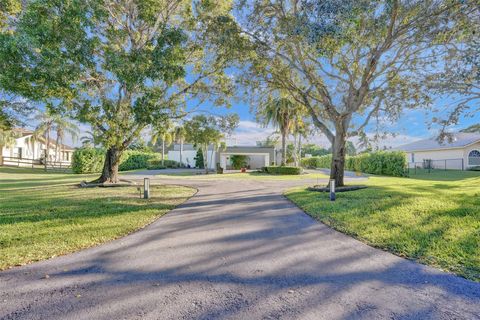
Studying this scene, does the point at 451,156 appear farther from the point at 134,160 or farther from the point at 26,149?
the point at 26,149

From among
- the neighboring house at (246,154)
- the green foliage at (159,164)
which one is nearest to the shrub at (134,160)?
the green foliage at (159,164)

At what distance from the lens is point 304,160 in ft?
177

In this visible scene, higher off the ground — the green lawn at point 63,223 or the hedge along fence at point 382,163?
the hedge along fence at point 382,163

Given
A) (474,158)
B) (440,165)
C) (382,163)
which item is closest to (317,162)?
(440,165)

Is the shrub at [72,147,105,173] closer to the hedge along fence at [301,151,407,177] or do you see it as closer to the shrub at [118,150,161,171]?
the shrub at [118,150,161,171]

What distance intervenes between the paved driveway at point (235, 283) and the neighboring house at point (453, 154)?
31.2 metres

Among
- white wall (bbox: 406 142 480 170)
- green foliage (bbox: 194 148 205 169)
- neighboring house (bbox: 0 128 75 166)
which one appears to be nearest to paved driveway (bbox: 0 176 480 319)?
white wall (bbox: 406 142 480 170)

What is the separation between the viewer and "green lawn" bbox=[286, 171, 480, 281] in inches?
184

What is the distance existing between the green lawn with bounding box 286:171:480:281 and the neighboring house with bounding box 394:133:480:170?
25749 millimetres

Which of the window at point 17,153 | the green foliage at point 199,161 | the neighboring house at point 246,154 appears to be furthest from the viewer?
the green foliage at point 199,161

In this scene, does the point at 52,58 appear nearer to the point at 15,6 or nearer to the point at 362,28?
the point at 15,6

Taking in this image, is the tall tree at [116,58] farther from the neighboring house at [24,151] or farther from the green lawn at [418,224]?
the neighboring house at [24,151]

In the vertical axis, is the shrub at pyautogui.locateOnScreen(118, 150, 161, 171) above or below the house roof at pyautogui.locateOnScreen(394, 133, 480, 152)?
Result: below

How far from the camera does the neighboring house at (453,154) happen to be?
32250 millimetres
